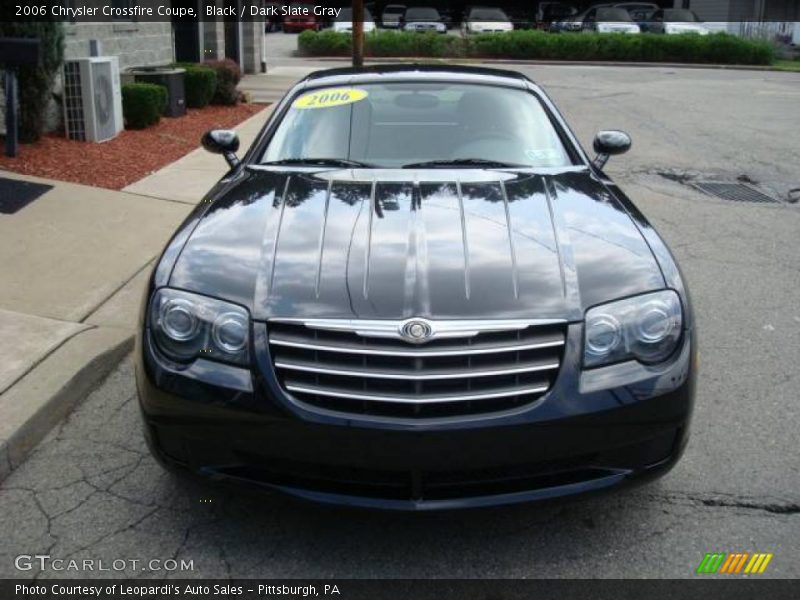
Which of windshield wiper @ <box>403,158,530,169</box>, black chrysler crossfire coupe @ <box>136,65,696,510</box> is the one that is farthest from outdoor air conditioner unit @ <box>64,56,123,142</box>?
black chrysler crossfire coupe @ <box>136,65,696,510</box>

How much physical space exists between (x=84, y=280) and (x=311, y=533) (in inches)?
121

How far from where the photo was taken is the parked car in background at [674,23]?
101ft

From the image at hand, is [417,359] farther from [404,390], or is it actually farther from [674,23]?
[674,23]

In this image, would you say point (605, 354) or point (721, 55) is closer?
point (605, 354)

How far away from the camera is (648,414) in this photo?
9.04 ft

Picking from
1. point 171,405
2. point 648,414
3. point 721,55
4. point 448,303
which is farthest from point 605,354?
point 721,55

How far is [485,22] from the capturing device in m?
32.9

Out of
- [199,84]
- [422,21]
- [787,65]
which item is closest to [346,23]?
[422,21]

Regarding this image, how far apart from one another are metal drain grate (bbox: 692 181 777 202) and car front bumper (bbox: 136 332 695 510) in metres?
6.24

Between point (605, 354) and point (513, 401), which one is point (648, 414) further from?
point (513, 401)

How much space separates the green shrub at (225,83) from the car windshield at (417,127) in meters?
9.31

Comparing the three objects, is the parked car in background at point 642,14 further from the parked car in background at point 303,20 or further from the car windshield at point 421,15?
the parked car in background at point 303,20

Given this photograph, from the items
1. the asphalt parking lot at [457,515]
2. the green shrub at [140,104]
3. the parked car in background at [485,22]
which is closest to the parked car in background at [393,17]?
the parked car in background at [485,22]

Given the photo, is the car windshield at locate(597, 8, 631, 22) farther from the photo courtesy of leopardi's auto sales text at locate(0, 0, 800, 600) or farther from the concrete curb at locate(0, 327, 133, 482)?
the concrete curb at locate(0, 327, 133, 482)
